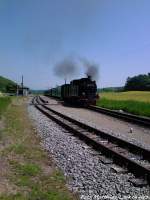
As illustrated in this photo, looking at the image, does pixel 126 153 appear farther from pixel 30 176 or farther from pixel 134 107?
pixel 134 107

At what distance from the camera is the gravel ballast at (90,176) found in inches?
280

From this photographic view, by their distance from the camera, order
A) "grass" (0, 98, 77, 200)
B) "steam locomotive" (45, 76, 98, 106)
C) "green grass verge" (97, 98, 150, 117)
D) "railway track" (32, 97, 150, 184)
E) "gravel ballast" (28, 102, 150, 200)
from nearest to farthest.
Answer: "grass" (0, 98, 77, 200)
"gravel ballast" (28, 102, 150, 200)
"railway track" (32, 97, 150, 184)
"green grass verge" (97, 98, 150, 117)
"steam locomotive" (45, 76, 98, 106)

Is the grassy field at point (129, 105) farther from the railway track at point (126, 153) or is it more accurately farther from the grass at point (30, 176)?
the grass at point (30, 176)

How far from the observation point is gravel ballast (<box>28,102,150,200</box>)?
711cm

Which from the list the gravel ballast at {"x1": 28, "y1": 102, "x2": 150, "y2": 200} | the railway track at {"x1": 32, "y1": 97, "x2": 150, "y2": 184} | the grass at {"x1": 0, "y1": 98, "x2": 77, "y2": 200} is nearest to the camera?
the grass at {"x1": 0, "y1": 98, "x2": 77, "y2": 200}

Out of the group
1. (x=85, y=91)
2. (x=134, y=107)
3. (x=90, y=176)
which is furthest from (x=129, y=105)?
(x=90, y=176)

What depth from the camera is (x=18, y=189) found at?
730 centimetres

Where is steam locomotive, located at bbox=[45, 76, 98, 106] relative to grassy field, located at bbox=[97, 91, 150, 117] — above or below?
above

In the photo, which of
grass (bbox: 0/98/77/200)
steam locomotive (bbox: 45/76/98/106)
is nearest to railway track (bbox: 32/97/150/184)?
grass (bbox: 0/98/77/200)

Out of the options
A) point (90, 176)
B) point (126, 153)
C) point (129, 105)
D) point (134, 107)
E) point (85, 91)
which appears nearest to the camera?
point (90, 176)

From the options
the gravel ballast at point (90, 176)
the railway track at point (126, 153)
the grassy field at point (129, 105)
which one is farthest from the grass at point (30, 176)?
the grassy field at point (129, 105)

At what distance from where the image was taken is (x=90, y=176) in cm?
850

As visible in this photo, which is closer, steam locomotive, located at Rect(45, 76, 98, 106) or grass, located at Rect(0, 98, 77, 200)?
grass, located at Rect(0, 98, 77, 200)

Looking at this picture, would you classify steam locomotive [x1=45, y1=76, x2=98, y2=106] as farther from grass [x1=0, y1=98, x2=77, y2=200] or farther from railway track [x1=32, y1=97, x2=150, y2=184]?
grass [x1=0, y1=98, x2=77, y2=200]
